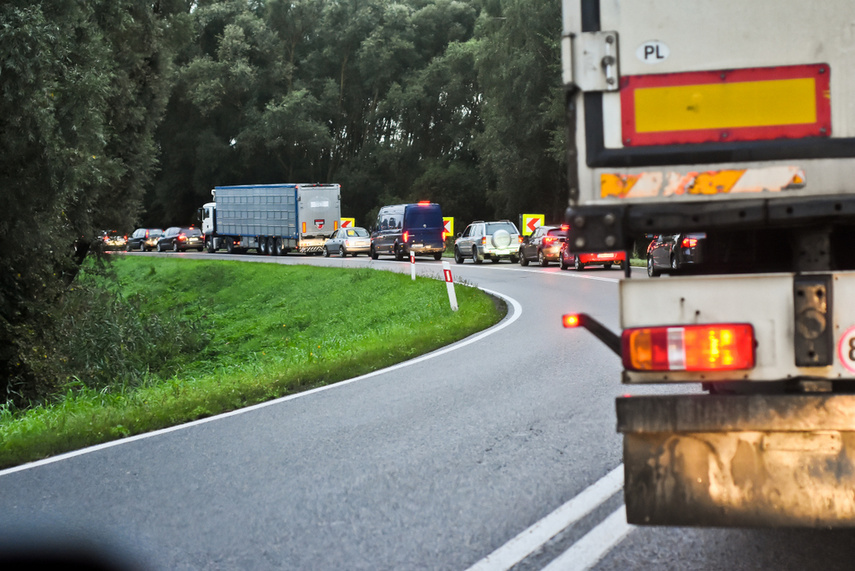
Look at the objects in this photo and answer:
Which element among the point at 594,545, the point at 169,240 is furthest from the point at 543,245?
the point at 169,240

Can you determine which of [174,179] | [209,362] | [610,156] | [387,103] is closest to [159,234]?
[174,179]

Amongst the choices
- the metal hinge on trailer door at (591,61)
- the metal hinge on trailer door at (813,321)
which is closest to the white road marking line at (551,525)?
the metal hinge on trailer door at (813,321)

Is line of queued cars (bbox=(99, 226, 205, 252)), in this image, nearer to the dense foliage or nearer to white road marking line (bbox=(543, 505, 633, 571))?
the dense foliage

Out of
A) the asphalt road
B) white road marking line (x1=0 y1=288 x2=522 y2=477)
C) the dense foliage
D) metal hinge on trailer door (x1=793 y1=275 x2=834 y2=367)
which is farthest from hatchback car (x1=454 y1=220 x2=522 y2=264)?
metal hinge on trailer door (x1=793 y1=275 x2=834 y2=367)

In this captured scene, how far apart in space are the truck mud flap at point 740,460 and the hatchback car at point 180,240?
215 feet

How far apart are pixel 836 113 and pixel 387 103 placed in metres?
69.3

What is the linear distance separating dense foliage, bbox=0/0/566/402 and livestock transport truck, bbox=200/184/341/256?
4.88 metres

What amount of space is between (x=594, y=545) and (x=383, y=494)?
156 cm

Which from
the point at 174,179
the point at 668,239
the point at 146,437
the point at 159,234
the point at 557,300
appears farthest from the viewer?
the point at 174,179

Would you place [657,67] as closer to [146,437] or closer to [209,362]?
[146,437]

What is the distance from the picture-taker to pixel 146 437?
8.88m

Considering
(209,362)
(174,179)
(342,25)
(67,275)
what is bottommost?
(209,362)

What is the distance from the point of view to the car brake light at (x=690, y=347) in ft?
12.7

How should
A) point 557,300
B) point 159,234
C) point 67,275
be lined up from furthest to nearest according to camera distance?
point 159,234, point 557,300, point 67,275
